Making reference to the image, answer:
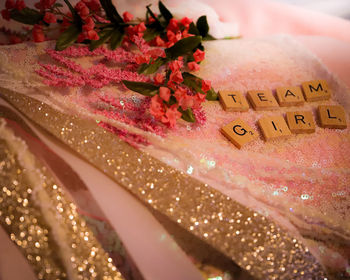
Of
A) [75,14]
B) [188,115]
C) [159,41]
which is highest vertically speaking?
[75,14]

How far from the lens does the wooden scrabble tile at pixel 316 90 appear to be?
0.94 meters

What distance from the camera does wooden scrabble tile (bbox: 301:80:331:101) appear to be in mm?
937

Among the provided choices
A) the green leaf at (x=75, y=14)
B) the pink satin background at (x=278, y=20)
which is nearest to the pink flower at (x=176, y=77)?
the green leaf at (x=75, y=14)

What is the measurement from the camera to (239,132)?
2.63ft

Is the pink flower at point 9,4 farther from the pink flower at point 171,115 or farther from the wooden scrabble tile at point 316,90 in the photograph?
the wooden scrabble tile at point 316,90

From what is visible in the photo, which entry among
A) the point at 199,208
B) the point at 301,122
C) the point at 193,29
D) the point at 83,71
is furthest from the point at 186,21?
the point at 199,208

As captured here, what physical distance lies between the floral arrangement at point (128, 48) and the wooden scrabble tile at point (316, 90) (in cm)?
30

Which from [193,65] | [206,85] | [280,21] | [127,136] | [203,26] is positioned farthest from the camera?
[280,21]

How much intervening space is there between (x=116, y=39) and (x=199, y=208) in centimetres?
58

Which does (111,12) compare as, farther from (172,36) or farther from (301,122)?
(301,122)

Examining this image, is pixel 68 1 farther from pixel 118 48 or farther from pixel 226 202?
pixel 226 202

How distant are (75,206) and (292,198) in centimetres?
45

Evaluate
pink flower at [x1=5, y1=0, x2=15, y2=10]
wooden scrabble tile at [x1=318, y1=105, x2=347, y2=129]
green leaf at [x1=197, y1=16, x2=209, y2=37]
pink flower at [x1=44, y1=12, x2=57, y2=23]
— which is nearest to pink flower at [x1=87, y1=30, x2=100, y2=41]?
pink flower at [x1=44, y1=12, x2=57, y2=23]

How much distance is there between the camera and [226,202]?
63 centimetres
